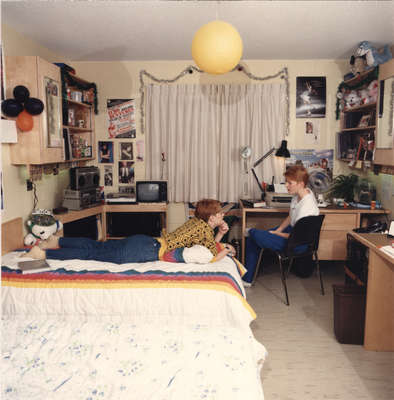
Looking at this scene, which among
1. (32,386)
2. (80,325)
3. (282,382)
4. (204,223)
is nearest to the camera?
(32,386)

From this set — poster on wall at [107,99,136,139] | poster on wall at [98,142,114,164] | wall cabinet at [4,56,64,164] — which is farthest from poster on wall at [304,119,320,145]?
wall cabinet at [4,56,64,164]

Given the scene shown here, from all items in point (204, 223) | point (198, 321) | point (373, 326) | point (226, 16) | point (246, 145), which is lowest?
point (373, 326)

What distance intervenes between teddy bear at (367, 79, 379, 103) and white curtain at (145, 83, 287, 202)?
108cm

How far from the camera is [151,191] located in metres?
4.55

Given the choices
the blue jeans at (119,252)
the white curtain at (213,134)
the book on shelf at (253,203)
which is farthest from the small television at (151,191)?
the blue jeans at (119,252)

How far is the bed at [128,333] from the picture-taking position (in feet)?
5.08

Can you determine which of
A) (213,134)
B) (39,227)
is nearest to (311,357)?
(39,227)

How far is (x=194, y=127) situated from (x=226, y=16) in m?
1.78

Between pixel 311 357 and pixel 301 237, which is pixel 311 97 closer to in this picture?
pixel 301 237

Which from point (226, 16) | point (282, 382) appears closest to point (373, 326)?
point (282, 382)

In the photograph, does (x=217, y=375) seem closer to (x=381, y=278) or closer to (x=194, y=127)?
(x=381, y=278)

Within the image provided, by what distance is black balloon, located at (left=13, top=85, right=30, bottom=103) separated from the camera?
3.10 m

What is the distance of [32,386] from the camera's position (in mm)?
1548

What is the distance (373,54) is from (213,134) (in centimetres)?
194
